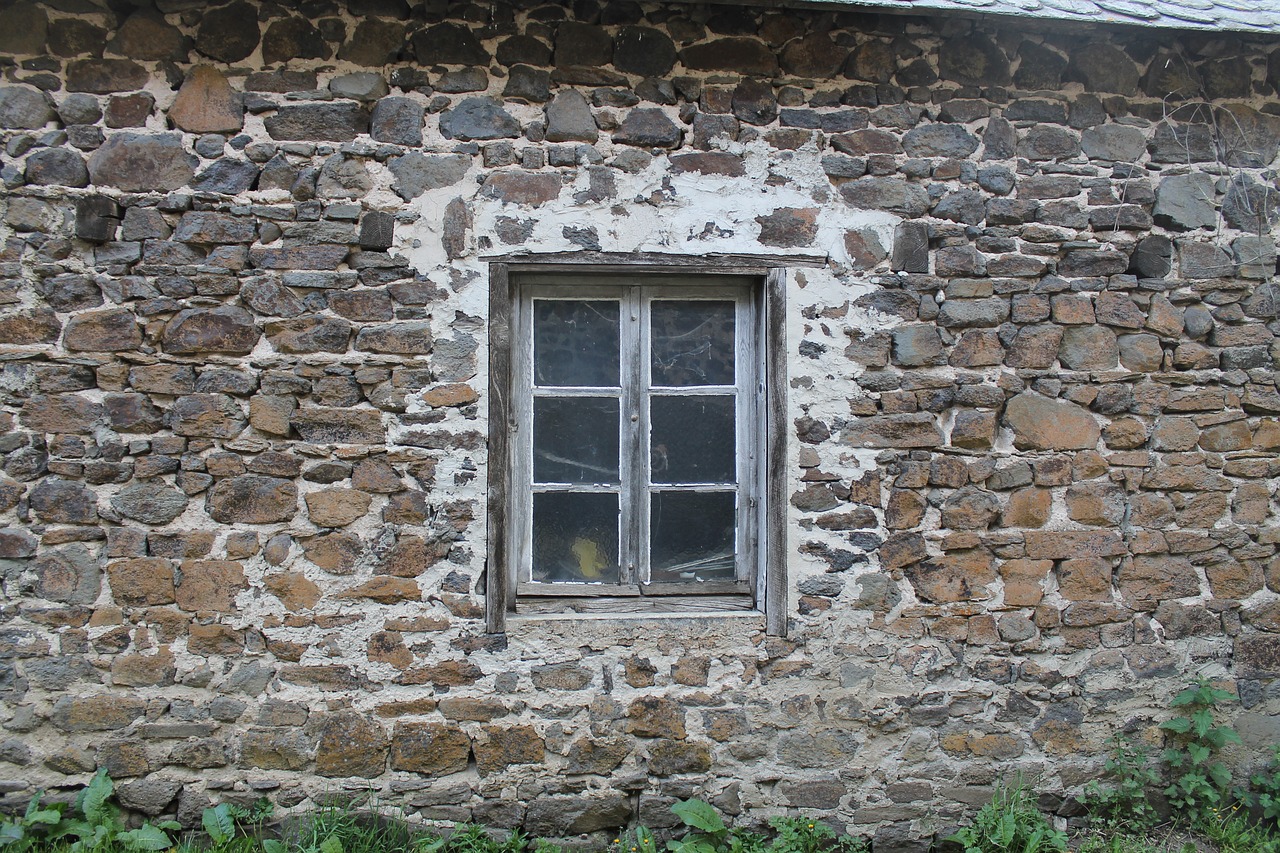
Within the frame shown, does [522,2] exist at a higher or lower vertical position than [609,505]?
A: higher

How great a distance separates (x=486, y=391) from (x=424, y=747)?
1.32m

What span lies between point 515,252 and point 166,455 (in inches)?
57.3

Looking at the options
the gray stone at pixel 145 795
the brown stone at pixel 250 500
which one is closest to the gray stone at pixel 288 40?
the brown stone at pixel 250 500

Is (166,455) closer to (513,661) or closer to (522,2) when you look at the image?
(513,661)

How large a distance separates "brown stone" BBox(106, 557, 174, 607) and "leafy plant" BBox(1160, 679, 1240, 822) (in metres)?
3.82

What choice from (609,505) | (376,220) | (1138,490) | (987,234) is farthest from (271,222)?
(1138,490)

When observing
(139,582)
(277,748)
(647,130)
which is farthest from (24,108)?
(277,748)

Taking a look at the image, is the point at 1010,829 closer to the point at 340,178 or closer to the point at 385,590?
the point at 385,590

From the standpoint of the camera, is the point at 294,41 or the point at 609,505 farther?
the point at 609,505

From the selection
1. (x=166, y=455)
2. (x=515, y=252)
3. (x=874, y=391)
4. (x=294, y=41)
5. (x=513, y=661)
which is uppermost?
(x=294, y=41)

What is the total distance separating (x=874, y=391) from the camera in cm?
314

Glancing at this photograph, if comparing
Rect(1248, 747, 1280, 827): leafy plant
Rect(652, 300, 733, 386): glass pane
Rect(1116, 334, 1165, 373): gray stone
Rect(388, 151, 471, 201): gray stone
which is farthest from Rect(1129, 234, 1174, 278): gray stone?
Rect(388, 151, 471, 201): gray stone

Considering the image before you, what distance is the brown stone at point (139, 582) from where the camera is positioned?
9.67 ft

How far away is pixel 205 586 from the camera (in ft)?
9.73
